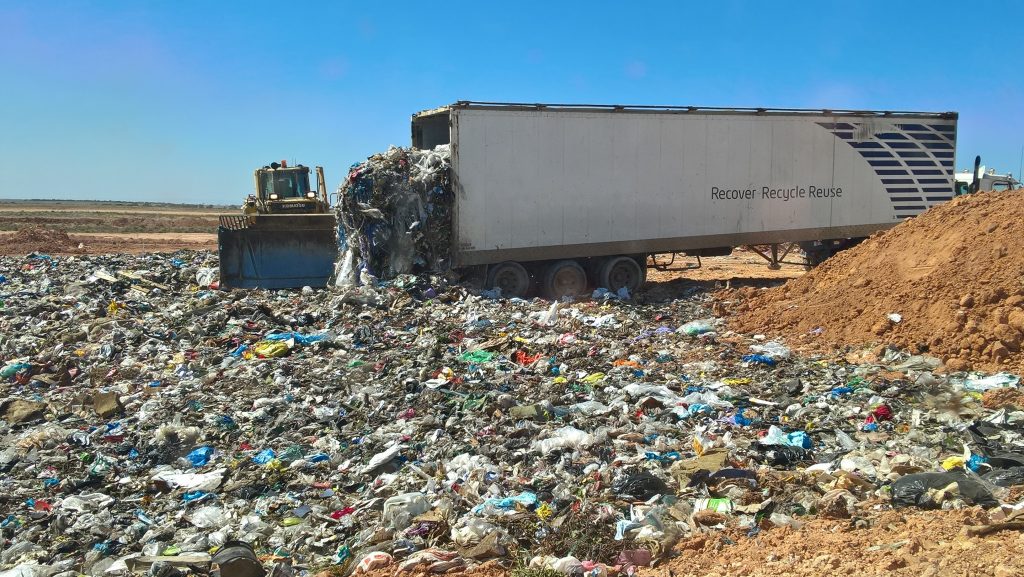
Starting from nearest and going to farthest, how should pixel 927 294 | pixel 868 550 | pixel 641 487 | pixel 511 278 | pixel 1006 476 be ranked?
pixel 868 550, pixel 1006 476, pixel 641 487, pixel 927 294, pixel 511 278

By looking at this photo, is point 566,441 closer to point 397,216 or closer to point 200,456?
point 200,456

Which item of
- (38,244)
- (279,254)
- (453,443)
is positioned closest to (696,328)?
(453,443)

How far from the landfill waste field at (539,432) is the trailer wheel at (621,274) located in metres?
2.07

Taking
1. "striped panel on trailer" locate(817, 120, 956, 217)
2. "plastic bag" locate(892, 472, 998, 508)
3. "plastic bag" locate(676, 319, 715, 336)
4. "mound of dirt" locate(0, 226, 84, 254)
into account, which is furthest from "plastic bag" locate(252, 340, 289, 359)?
"mound of dirt" locate(0, 226, 84, 254)

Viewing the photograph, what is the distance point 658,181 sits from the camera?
12.5 meters

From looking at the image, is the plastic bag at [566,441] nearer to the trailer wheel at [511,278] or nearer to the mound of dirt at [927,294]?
the mound of dirt at [927,294]

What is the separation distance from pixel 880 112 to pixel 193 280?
1252 cm

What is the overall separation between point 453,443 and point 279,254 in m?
7.92

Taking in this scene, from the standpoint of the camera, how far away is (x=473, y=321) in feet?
31.7

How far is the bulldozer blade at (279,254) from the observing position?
12.2 meters

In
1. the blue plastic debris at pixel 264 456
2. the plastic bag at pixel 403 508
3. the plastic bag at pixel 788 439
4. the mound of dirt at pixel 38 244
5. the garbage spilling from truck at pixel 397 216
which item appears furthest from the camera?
the mound of dirt at pixel 38 244

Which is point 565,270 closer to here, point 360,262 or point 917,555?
point 360,262

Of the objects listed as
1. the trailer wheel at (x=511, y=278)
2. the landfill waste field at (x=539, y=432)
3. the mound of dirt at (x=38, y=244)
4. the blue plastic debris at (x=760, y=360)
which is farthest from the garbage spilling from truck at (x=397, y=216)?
the mound of dirt at (x=38, y=244)

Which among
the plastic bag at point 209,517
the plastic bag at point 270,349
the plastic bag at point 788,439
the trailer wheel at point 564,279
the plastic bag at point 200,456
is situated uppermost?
the trailer wheel at point 564,279
